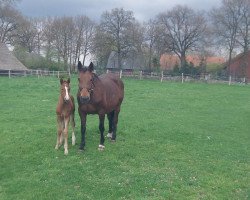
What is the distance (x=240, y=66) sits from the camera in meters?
66.7

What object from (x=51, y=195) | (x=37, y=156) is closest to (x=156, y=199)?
(x=51, y=195)

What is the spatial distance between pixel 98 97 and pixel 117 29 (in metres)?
57.4

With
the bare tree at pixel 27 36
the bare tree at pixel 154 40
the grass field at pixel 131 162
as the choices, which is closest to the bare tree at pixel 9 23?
the bare tree at pixel 27 36

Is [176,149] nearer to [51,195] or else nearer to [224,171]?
[224,171]

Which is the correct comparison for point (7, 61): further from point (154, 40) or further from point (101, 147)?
point (101, 147)

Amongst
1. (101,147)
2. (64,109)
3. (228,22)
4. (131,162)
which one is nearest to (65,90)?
(64,109)

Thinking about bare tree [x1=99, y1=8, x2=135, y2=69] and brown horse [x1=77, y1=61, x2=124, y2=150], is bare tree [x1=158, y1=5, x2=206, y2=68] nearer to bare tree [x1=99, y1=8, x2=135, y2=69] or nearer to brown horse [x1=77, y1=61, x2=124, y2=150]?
bare tree [x1=99, y1=8, x2=135, y2=69]

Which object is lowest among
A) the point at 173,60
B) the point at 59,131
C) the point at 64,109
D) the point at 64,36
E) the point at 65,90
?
the point at 59,131

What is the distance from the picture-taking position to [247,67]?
219ft

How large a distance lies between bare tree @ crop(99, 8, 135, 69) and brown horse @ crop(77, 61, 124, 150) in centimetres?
5529

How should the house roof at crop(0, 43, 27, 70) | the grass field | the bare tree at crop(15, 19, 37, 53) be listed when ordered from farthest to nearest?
the bare tree at crop(15, 19, 37, 53) → the house roof at crop(0, 43, 27, 70) → the grass field

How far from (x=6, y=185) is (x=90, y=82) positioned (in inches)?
126

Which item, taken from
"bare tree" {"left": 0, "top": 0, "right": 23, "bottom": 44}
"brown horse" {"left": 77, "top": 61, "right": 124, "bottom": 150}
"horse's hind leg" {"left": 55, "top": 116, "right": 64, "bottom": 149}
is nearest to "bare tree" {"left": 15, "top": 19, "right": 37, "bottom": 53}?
"bare tree" {"left": 0, "top": 0, "right": 23, "bottom": 44}

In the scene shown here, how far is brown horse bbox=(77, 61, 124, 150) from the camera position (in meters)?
9.39
